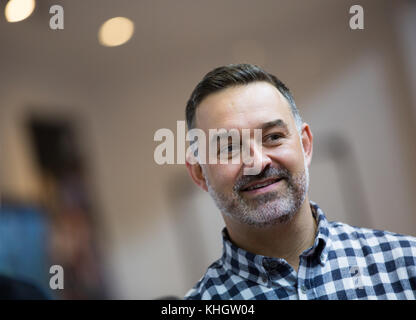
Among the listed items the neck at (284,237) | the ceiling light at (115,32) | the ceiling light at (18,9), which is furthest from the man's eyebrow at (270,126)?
the ceiling light at (18,9)

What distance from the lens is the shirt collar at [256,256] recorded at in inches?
30.1

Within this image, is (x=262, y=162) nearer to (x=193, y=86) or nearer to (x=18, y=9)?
(x=193, y=86)

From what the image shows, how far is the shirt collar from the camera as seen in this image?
77cm

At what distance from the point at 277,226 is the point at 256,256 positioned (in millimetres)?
60

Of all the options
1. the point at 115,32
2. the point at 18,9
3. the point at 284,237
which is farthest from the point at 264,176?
the point at 18,9

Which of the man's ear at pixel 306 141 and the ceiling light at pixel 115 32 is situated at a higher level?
the ceiling light at pixel 115 32

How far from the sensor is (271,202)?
0.74m

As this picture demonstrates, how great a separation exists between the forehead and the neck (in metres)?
0.16

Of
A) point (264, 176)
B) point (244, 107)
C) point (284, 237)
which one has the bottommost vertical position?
point (284, 237)

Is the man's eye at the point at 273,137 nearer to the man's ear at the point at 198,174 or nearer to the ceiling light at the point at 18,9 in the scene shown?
the man's ear at the point at 198,174

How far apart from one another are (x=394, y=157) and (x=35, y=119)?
1.07 meters

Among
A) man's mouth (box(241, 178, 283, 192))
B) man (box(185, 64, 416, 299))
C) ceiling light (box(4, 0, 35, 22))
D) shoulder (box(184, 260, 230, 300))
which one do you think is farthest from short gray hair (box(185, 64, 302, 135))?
ceiling light (box(4, 0, 35, 22))

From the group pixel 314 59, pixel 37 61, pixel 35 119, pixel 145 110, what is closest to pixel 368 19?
pixel 314 59
